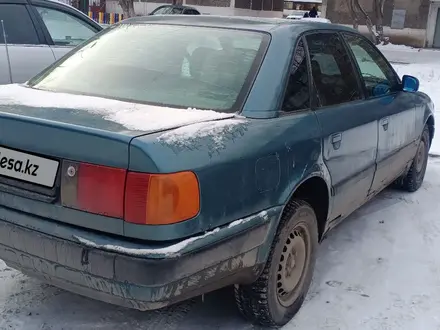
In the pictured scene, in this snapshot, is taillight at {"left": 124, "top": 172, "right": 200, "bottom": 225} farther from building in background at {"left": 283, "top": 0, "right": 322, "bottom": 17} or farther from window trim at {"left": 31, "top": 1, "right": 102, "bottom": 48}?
building in background at {"left": 283, "top": 0, "right": 322, "bottom": 17}

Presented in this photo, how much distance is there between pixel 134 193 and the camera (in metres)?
2.17

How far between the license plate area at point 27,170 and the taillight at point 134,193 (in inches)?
3.7

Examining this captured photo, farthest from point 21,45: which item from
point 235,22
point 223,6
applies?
point 223,6

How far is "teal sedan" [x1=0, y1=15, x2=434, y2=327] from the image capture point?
2.20m

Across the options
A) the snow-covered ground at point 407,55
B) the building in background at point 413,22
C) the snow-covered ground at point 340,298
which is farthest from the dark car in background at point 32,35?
the building in background at point 413,22

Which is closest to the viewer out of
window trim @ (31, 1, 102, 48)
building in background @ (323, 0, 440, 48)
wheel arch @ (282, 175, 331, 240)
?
wheel arch @ (282, 175, 331, 240)

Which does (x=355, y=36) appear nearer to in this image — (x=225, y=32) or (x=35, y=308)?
(x=225, y=32)

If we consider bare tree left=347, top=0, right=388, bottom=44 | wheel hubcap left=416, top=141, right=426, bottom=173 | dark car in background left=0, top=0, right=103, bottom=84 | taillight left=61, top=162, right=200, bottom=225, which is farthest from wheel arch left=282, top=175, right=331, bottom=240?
bare tree left=347, top=0, right=388, bottom=44

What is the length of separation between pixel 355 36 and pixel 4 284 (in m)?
2.95

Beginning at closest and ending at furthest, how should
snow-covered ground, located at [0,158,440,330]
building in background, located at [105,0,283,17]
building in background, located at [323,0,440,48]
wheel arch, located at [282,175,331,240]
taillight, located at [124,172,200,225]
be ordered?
taillight, located at [124,172,200,225], snow-covered ground, located at [0,158,440,330], wheel arch, located at [282,175,331,240], building in background, located at [323,0,440,48], building in background, located at [105,0,283,17]

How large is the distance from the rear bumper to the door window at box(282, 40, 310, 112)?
726 mm

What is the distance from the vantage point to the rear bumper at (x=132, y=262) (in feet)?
7.16

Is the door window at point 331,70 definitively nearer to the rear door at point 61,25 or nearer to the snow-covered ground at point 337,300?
the snow-covered ground at point 337,300

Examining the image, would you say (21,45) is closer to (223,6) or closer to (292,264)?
(292,264)
